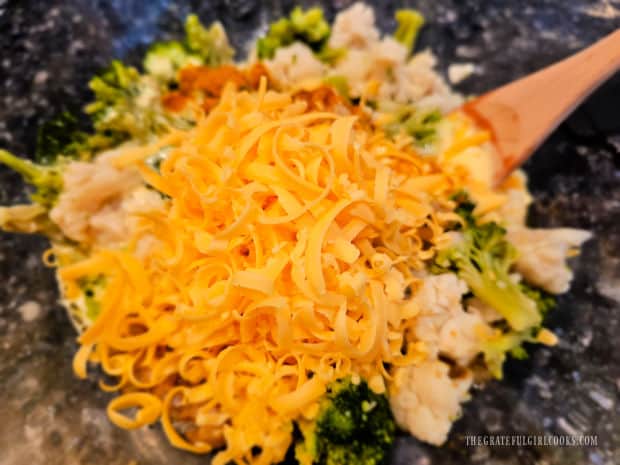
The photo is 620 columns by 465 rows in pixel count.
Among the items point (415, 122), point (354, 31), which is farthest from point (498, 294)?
point (354, 31)

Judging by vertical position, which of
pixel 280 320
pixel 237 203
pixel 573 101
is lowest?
pixel 573 101

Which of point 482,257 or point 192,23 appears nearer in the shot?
point 482,257

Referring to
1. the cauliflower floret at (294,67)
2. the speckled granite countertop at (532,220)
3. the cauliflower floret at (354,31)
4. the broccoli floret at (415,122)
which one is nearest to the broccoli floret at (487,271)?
the speckled granite countertop at (532,220)

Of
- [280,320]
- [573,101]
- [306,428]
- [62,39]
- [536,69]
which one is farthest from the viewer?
[536,69]

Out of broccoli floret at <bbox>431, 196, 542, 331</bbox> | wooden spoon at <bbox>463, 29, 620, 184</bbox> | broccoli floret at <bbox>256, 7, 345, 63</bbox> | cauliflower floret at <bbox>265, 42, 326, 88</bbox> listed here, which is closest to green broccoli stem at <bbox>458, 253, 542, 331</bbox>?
broccoli floret at <bbox>431, 196, 542, 331</bbox>

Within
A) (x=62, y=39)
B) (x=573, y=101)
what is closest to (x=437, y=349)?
(x=573, y=101)

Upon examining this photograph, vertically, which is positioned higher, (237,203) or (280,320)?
(237,203)

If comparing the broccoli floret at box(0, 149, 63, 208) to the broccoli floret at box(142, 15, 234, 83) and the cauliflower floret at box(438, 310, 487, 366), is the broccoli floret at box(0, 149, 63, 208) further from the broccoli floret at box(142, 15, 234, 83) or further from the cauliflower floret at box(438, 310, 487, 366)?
the cauliflower floret at box(438, 310, 487, 366)

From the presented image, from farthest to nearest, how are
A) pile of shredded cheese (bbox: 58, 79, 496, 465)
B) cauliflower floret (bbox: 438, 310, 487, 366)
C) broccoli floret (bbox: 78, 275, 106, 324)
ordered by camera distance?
broccoli floret (bbox: 78, 275, 106, 324)
cauliflower floret (bbox: 438, 310, 487, 366)
pile of shredded cheese (bbox: 58, 79, 496, 465)

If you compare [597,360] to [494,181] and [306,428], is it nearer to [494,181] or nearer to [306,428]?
[494,181]
